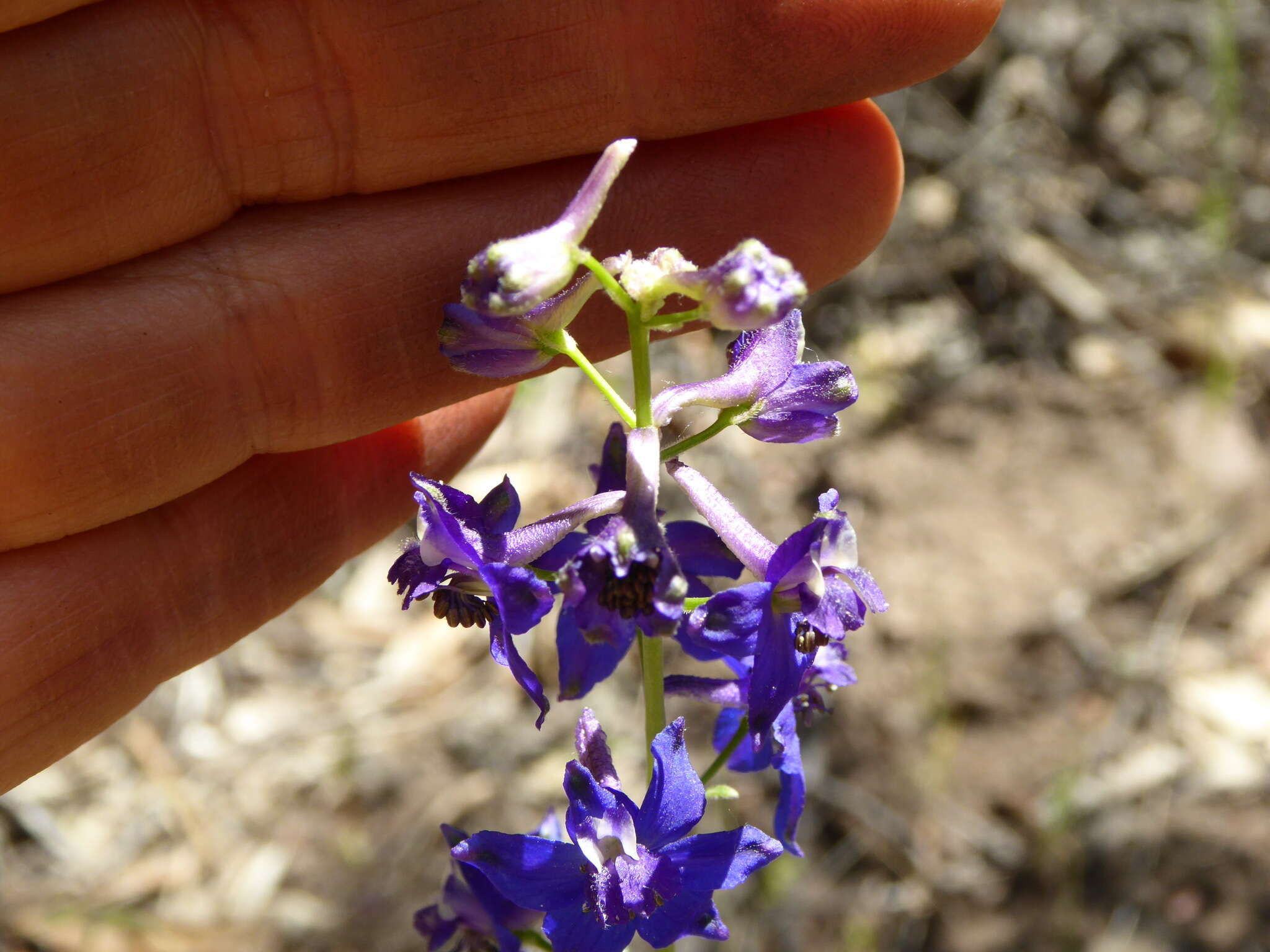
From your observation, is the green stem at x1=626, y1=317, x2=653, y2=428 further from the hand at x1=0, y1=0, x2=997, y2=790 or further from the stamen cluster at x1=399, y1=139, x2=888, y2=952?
the hand at x1=0, y1=0, x2=997, y2=790

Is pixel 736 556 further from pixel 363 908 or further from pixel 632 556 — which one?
pixel 363 908

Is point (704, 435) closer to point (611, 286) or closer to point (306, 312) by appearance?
point (611, 286)

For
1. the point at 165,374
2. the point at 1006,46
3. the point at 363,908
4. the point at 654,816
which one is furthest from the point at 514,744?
the point at 1006,46

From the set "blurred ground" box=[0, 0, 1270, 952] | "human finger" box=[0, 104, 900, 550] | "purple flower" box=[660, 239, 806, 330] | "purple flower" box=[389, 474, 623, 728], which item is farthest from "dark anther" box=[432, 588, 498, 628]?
"blurred ground" box=[0, 0, 1270, 952]

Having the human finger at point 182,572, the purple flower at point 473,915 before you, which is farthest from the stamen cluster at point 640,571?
the human finger at point 182,572

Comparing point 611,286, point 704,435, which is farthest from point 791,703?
point 611,286

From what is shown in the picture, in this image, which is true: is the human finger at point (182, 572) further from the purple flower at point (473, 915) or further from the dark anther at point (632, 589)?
the dark anther at point (632, 589)
